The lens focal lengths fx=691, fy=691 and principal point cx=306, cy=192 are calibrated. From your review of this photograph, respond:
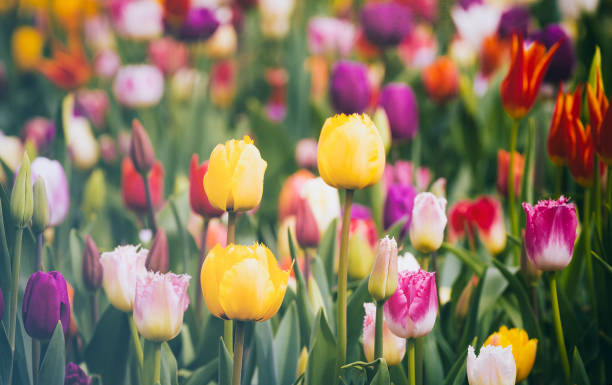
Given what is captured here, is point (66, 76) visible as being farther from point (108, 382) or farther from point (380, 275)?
point (380, 275)

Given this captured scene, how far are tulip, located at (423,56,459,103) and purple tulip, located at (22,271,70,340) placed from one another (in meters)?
1.21

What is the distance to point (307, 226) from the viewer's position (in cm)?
100

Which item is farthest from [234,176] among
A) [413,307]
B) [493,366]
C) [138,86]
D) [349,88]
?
[138,86]

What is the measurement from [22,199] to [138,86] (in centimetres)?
109

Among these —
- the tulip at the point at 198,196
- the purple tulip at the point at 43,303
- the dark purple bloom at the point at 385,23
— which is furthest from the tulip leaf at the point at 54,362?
the dark purple bloom at the point at 385,23

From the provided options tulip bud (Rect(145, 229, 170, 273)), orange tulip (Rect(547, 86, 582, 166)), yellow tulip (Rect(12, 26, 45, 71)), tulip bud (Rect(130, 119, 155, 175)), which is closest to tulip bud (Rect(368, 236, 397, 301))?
tulip bud (Rect(145, 229, 170, 273))

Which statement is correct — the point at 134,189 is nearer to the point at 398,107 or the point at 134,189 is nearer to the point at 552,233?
the point at 398,107

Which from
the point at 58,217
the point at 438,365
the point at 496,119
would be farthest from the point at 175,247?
the point at 496,119

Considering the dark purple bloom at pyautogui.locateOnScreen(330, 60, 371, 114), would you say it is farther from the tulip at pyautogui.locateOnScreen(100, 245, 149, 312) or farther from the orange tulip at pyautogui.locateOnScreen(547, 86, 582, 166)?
the tulip at pyautogui.locateOnScreen(100, 245, 149, 312)

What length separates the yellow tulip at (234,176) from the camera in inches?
27.5

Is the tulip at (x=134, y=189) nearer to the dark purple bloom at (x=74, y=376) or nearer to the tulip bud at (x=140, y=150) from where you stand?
the tulip bud at (x=140, y=150)

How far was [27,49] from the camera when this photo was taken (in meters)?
2.54

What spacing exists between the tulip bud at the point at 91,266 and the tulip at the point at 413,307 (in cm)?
38

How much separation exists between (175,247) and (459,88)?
95cm
